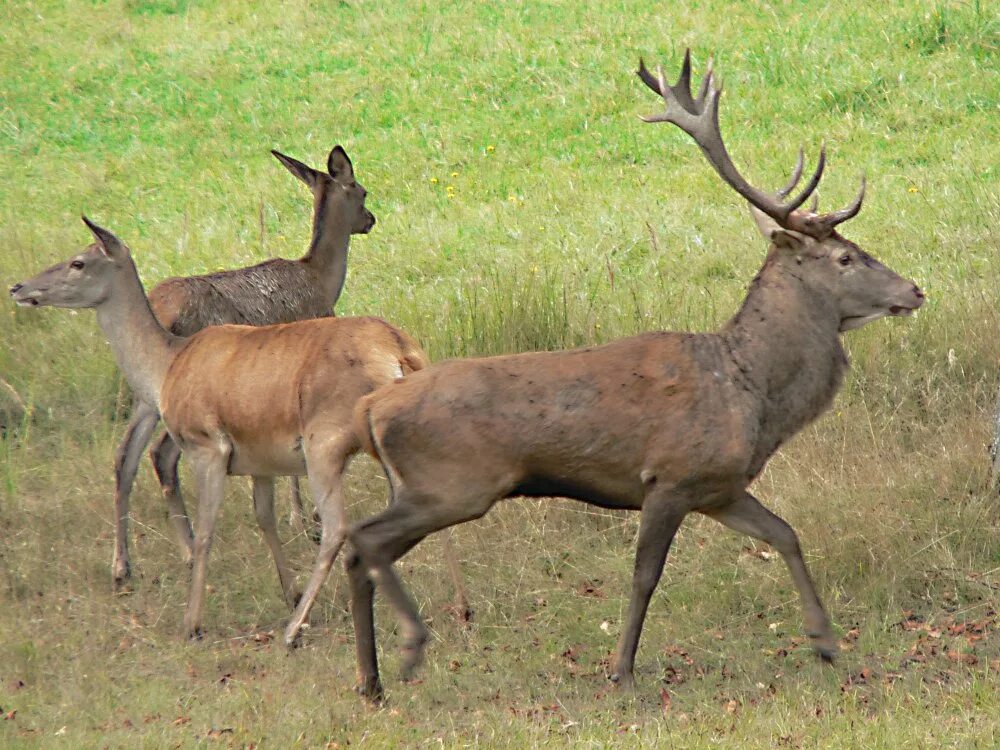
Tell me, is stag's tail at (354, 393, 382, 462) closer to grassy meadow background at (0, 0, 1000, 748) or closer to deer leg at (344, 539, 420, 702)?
deer leg at (344, 539, 420, 702)

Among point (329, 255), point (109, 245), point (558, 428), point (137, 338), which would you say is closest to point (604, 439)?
point (558, 428)

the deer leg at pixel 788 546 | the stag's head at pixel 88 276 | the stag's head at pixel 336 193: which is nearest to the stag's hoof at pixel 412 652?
the deer leg at pixel 788 546

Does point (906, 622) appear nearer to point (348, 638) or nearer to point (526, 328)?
point (348, 638)

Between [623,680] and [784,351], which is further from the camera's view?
[784,351]

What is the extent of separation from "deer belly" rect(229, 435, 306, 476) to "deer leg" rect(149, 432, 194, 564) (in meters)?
0.68

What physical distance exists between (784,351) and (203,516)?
2600 millimetres

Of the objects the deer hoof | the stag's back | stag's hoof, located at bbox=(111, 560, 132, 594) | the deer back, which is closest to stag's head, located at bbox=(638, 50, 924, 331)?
the deer hoof

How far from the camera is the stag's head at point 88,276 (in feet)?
24.8

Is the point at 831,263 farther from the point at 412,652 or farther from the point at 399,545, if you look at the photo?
the point at 412,652

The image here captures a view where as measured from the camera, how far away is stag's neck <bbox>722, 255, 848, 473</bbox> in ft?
19.8

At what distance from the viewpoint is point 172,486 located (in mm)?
7707

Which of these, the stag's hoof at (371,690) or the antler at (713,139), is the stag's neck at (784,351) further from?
the stag's hoof at (371,690)

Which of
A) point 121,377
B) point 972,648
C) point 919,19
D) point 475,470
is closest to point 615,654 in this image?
point 475,470

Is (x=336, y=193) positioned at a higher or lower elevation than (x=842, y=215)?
lower
